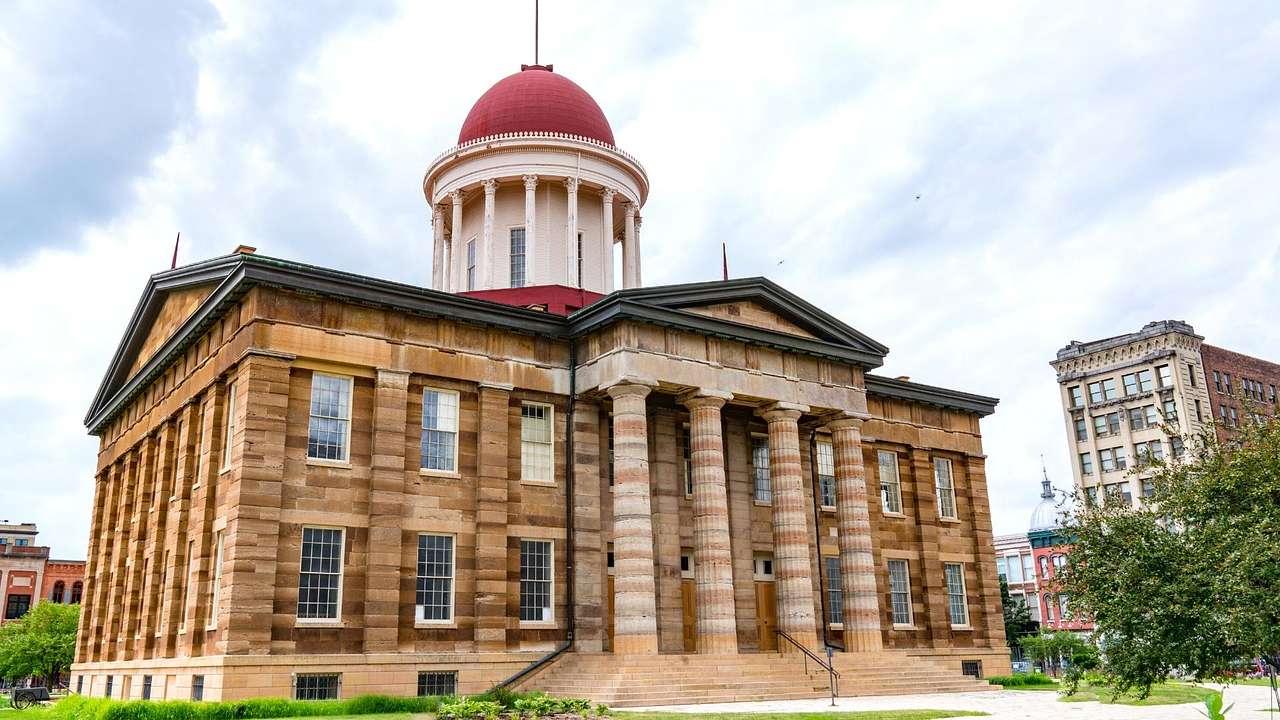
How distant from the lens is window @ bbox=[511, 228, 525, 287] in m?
40.6

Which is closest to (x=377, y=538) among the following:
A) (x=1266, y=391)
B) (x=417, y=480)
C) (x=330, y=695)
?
(x=417, y=480)

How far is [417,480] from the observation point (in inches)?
1134

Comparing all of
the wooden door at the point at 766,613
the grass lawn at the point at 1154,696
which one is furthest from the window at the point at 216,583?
the grass lawn at the point at 1154,696

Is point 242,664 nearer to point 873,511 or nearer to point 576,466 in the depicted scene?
point 576,466

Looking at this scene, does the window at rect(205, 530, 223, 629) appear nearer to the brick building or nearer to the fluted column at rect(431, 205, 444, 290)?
the brick building

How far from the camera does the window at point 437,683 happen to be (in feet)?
89.7

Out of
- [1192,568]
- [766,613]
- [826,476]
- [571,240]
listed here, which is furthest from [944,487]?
[1192,568]

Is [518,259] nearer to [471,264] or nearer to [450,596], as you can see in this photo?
[471,264]

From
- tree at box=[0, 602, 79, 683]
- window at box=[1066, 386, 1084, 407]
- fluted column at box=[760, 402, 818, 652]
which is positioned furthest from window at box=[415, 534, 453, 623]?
window at box=[1066, 386, 1084, 407]

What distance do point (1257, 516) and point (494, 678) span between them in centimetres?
1900

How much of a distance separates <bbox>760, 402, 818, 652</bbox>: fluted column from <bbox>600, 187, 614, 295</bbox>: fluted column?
10.9m

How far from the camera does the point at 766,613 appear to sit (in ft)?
112

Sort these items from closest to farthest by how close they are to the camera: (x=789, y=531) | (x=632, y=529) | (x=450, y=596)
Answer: (x=450, y=596) < (x=632, y=529) < (x=789, y=531)

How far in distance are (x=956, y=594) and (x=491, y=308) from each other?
23097 mm
